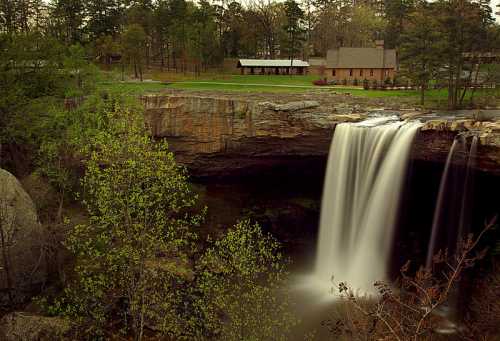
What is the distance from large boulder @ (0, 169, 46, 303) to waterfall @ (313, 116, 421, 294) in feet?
40.5

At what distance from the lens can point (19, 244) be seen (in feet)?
53.0

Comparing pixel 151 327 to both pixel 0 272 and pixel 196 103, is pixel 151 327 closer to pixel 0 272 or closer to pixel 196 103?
pixel 0 272

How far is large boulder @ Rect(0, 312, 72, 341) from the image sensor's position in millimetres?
13486

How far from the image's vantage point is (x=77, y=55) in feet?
73.4

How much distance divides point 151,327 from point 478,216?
14539 mm

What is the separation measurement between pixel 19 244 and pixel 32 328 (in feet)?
12.5

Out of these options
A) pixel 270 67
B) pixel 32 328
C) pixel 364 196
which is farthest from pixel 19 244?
pixel 270 67

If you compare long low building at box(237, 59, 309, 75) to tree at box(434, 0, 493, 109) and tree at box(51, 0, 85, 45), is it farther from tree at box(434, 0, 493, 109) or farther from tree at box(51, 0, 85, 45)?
tree at box(434, 0, 493, 109)

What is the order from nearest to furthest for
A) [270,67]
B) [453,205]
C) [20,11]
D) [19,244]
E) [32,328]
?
[32,328] < [19,244] < [453,205] < [20,11] < [270,67]

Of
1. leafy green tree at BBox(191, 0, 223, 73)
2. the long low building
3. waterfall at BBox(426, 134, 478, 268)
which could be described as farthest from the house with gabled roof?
waterfall at BBox(426, 134, 478, 268)

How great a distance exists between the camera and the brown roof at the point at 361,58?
49.8 meters

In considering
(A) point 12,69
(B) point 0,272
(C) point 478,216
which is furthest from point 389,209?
(A) point 12,69

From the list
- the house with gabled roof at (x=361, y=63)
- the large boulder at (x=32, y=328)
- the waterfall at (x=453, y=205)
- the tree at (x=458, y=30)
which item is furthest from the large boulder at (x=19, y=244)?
the house with gabled roof at (x=361, y=63)

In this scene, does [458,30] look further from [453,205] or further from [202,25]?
[202,25]
